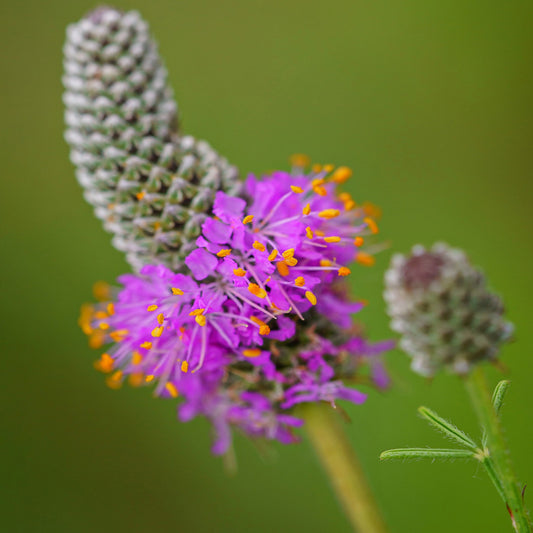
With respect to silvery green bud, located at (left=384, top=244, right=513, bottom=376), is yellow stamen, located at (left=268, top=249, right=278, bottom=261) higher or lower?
higher

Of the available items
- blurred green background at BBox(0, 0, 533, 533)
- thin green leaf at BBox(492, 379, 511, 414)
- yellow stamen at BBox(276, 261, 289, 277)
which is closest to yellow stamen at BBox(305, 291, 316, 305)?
yellow stamen at BBox(276, 261, 289, 277)

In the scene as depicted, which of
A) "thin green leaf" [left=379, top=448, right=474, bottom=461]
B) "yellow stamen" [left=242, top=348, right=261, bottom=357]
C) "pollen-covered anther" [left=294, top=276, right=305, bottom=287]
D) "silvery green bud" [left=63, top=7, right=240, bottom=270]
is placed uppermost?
"silvery green bud" [left=63, top=7, right=240, bottom=270]

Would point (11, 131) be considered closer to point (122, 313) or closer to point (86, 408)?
point (86, 408)

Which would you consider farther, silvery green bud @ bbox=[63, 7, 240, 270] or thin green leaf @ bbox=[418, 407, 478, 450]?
silvery green bud @ bbox=[63, 7, 240, 270]

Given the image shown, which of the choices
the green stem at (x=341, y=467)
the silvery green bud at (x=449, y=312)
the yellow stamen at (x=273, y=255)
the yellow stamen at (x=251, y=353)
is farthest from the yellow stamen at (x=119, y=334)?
the silvery green bud at (x=449, y=312)

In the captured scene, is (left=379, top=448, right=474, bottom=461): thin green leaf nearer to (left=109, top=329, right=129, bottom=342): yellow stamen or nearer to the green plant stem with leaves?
the green plant stem with leaves

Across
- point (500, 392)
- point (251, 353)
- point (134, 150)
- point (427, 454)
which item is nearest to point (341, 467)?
point (251, 353)

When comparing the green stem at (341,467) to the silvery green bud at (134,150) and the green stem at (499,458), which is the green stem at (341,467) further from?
the silvery green bud at (134,150)
